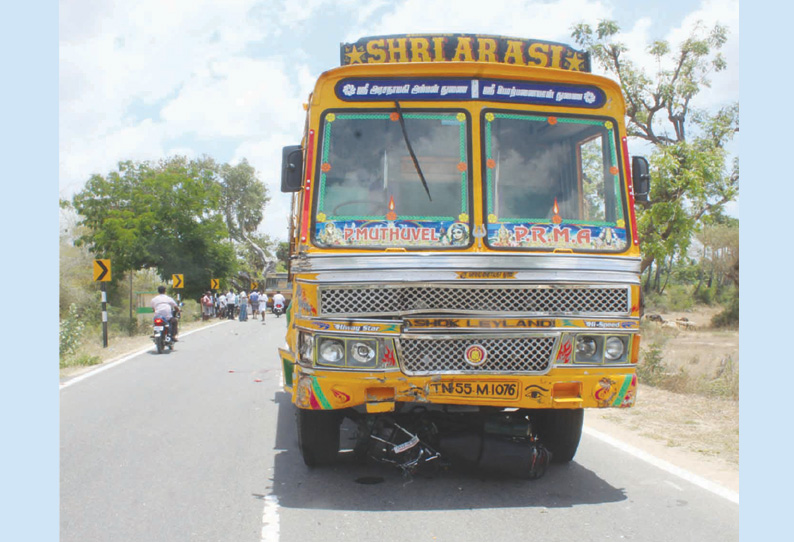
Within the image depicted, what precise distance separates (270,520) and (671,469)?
3572 mm

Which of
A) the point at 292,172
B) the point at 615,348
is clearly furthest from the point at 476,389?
the point at 292,172

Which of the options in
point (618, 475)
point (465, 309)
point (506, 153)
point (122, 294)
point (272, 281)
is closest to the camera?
point (465, 309)

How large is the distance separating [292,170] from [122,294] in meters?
34.8

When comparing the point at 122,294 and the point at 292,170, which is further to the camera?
the point at 122,294

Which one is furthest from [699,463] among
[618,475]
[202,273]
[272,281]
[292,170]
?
[272,281]

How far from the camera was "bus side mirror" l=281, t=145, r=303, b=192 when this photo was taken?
565 cm

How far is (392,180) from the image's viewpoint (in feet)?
18.1

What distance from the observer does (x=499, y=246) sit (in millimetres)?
5332

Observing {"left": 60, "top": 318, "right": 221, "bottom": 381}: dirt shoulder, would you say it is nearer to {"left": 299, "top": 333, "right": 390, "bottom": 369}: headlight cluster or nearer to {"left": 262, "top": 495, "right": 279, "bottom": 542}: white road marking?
{"left": 262, "top": 495, "right": 279, "bottom": 542}: white road marking

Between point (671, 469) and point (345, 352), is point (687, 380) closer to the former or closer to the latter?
point (671, 469)

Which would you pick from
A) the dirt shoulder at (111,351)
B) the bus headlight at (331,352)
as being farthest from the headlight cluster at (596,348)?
the dirt shoulder at (111,351)

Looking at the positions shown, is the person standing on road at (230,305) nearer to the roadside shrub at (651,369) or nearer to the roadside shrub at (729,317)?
the roadside shrub at (729,317)

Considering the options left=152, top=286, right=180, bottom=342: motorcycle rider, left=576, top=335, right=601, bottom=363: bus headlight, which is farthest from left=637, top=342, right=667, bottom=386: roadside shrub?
left=152, top=286, right=180, bottom=342: motorcycle rider

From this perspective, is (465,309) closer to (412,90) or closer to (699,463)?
(412,90)
